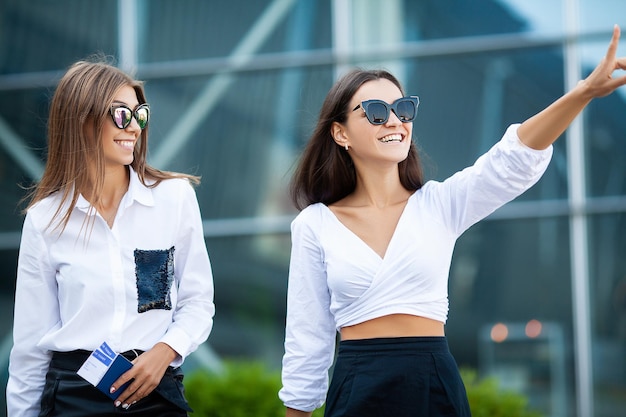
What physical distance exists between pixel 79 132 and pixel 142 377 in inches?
34.2

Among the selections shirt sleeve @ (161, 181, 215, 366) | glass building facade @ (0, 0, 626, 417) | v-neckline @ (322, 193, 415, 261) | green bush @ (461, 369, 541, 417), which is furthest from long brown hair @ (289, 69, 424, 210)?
glass building facade @ (0, 0, 626, 417)

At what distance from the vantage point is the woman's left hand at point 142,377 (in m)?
3.33

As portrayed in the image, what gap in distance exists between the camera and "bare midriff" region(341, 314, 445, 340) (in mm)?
3348

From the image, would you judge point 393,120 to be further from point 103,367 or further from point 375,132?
point 103,367

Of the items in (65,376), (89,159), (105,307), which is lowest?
(65,376)

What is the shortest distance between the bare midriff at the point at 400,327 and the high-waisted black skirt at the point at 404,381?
2 centimetres

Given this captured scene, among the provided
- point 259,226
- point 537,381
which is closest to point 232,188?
point 259,226

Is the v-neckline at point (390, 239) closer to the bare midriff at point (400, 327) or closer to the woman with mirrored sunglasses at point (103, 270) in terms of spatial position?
the bare midriff at point (400, 327)

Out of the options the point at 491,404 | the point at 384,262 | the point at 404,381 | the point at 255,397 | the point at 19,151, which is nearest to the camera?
the point at 404,381

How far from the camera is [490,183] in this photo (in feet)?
10.8

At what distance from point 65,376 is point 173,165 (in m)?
5.30

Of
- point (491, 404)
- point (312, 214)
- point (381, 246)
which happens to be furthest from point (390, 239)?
point (491, 404)

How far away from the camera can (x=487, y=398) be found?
6.35 meters

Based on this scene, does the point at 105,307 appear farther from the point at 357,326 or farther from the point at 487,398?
the point at 487,398
